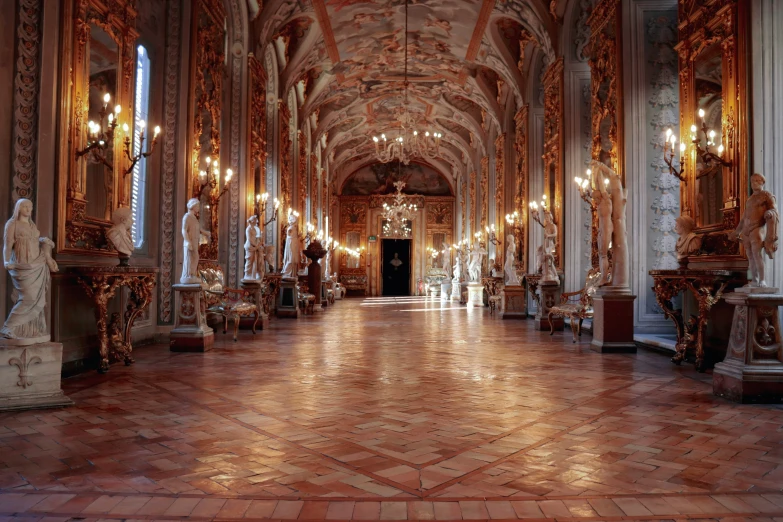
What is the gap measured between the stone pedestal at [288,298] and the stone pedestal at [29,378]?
9.80 m

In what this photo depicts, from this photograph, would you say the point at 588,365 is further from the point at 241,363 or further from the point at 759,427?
the point at 241,363

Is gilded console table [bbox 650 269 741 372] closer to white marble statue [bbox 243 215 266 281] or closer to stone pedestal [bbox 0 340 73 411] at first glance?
stone pedestal [bbox 0 340 73 411]

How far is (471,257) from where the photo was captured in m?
22.1

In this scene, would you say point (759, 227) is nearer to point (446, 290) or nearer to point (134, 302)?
point (134, 302)

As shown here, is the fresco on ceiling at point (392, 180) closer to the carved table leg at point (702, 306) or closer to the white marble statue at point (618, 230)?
the white marble statue at point (618, 230)

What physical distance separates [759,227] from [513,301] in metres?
9.39

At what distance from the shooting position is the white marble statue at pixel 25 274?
13.8 ft

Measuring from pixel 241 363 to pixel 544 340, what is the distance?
5.01m

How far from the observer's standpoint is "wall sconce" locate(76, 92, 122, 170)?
6.06m

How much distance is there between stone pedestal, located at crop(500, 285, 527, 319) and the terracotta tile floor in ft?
26.2

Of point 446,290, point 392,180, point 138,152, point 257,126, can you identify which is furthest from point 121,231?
point 392,180

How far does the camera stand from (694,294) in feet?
21.2

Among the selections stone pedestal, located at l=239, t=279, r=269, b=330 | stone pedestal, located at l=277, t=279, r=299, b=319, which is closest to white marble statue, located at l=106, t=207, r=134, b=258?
stone pedestal, located at l=239, t=279, r=269, b=330

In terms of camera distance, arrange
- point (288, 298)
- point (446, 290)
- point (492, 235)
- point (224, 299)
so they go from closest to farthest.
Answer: point (224, 299) → point (288, 298) → point (492, 235) → point (446, 290)
